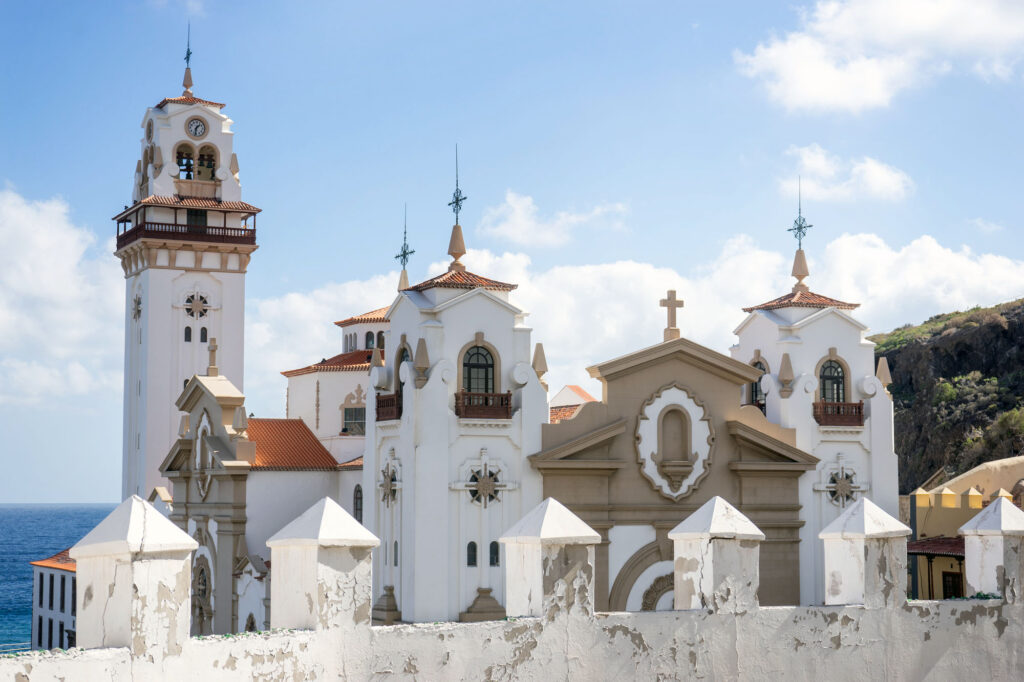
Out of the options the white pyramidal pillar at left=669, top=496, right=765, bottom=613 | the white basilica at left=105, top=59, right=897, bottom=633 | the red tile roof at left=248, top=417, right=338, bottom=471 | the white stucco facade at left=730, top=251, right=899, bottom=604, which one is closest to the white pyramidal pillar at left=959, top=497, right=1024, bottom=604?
the white pyramidal pillar at left=669, top=496, right=765, bottom=613

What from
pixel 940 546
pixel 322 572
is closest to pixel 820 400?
pixel 940 546

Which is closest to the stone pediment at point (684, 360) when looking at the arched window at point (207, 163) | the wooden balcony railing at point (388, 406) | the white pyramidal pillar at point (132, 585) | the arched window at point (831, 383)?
the arched window at point (831, 383)

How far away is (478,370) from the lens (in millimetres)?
33312

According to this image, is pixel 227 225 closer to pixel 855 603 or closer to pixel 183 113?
pixel 183 113

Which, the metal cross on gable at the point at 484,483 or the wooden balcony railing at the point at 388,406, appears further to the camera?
the wooden balcony railing at the point at 388,406

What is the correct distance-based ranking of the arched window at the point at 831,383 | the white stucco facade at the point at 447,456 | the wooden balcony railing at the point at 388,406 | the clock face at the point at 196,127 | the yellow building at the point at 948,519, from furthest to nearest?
the clock face at the point at 196,127
the arched window at the point at 831,383
the yellow building at the point at 948,519
the wooden balcony railing at the point at 388,406
the white stucco facade at the point at 447,456

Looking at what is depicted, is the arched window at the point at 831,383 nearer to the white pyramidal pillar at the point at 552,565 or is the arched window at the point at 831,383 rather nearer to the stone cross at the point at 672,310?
the stone cross at the point at 672,310

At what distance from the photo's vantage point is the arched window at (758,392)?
3800 cm

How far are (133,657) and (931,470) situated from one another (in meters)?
64.4

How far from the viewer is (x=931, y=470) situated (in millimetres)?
69312

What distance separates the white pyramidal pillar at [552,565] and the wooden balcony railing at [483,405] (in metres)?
19.5

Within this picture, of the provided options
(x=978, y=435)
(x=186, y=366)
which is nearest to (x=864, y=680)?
(x=186, y=366)

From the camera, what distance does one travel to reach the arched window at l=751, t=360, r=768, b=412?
38.0m

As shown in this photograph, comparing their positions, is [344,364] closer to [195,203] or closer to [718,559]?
[195,203]
